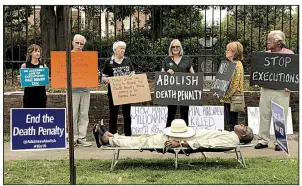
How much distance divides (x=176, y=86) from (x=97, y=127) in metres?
1.85

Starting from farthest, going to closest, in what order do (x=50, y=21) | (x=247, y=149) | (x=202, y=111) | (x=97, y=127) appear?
(x=50, y=21) < (x=202, y=111) < (x=247, y=149) < (x=97, y=127)

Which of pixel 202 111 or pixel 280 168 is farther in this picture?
pixel 202 111

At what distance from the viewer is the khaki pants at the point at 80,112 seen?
8297 mm

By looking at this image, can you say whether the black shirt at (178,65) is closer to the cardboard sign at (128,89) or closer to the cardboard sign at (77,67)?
the cardboard sign at (128,89)

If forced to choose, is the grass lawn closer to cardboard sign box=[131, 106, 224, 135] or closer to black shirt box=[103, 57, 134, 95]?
black shirt box=[103, 57, 134, 95]

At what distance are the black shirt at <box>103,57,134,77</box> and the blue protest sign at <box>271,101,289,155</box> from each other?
2062mm

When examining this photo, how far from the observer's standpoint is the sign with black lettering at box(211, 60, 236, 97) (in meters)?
8.02

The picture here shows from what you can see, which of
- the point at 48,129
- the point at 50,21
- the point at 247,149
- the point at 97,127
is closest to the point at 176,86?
the point at 247,149

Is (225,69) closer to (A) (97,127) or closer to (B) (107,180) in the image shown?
(A) (97,127)

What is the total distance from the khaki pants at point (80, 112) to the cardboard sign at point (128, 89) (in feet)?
1.41

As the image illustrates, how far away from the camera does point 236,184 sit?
6.11 m

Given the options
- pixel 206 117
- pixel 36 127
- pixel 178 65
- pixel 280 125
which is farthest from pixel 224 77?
pixel 36 127

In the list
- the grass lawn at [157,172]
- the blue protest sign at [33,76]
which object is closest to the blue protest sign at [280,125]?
the grass lawn at [157,172]

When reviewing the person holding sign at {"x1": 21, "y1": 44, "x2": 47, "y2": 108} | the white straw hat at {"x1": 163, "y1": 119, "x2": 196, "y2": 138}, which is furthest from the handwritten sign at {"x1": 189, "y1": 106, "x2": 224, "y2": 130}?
the person holding sign at {"x1": 21, "y1": 44, "x2": 47, "y2": 108}
